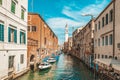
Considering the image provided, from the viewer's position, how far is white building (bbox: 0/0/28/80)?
744 inches

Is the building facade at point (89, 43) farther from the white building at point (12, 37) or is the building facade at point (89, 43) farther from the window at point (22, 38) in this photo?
the white building at point (12, 37)

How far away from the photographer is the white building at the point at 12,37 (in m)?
18.9

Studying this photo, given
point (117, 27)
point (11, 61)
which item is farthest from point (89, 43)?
point (11, 61)

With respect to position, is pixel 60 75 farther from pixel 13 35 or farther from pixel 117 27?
pixel 117 27

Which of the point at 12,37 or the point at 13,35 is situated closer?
the point at 12,37

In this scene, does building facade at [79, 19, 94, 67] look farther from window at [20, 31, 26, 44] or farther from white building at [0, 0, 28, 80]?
white building at [0, 0, 28, 80]

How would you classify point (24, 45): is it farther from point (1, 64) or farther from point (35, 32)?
point (35, 32)

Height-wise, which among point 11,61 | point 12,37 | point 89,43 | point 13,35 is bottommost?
point 11,61

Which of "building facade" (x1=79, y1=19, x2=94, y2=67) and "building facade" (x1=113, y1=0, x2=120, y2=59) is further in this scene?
"building facade" (x1=79, y1=19, x2=94, y2=67)

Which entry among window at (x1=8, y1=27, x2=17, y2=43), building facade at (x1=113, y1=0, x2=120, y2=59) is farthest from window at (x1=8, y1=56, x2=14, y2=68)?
building facade at (x1=113, y1=0, x2=120, y2=59)

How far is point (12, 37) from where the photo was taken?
892 inches

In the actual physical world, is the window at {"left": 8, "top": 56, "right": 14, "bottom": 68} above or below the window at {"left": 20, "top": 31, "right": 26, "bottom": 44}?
below

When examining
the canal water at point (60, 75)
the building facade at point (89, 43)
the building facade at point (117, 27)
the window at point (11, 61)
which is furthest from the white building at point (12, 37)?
the building facade at point (89, 43)

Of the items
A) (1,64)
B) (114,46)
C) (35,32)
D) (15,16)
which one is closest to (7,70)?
(1,64)
